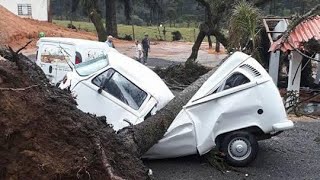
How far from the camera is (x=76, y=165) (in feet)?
16.4

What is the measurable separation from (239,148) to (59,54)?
24.8ft

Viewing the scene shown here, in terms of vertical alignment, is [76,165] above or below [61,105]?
below

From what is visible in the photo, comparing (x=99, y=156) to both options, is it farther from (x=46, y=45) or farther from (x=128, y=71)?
(x=46, y=45)

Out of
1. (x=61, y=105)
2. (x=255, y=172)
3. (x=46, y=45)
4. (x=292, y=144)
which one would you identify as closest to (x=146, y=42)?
(x=46, y=45)

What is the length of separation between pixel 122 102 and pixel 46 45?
677 centimetres

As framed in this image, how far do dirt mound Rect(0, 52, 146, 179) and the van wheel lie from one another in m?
3.65

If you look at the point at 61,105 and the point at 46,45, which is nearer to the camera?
the point at 61,105

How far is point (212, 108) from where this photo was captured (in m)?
8.71

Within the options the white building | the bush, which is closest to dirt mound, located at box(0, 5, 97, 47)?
the white building

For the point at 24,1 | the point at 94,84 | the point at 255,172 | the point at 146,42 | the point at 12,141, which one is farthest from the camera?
the point at 24,1

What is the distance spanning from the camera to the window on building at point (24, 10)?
51.2 meters

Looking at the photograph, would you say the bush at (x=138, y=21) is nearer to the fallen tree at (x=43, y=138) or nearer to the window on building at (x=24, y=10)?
the window on building at (x=24, y=10)

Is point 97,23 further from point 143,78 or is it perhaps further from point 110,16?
point 143,78

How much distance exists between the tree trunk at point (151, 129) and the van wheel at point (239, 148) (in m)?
0.96
